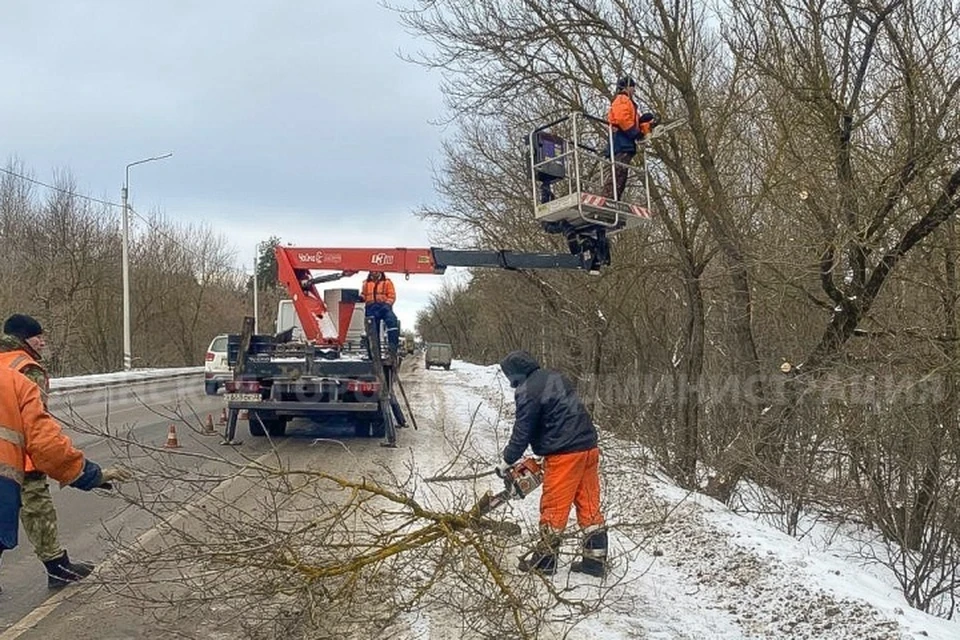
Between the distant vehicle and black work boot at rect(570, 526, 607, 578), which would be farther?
the distant vehicle

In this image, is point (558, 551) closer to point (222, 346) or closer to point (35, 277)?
point (222, 346)

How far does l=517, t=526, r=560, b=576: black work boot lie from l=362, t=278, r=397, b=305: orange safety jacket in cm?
741

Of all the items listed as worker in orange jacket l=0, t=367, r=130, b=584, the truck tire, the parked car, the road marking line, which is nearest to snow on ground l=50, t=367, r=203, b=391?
the parked car

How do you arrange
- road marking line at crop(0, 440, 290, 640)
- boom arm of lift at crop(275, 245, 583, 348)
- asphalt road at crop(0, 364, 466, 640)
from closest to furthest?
road marking line at crop(0, 440, 290, 640) < asphalt road at crop(0, 364, 466, 640) < boom arm of lift at crop(275, 245, 583, 348)

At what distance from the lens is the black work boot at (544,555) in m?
4.74

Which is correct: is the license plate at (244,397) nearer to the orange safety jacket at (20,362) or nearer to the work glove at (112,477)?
the orange safety jacket at (20,362)

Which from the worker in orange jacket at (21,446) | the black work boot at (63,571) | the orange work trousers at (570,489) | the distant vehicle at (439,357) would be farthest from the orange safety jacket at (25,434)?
the distant vehicle at (439,357)

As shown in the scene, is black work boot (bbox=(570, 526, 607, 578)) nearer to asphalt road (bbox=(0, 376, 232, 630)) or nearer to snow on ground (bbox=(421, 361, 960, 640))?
snow on ground (bbox=(421, 361, 960, 640))

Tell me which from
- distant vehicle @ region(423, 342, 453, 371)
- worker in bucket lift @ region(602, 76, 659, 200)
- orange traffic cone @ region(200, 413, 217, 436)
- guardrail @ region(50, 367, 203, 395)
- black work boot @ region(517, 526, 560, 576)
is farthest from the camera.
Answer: distant vehicle @ region(423, 342, 453, 371)

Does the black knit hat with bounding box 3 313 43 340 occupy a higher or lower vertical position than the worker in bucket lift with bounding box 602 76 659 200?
lower

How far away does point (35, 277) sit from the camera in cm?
3191

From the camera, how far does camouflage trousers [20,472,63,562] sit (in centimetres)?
505

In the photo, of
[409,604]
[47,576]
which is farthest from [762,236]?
[47,576]

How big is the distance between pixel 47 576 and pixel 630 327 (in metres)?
11.9
